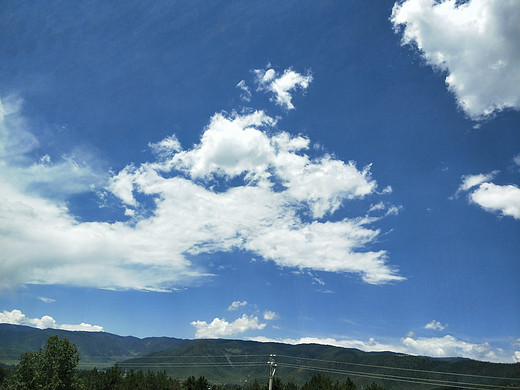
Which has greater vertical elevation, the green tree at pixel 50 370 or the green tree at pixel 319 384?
the green tree at pixel 50 370

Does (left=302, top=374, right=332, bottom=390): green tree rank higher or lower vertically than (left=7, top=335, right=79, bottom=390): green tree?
lower

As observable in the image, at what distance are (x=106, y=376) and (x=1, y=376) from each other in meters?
70.6

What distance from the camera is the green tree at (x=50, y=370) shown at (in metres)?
59.6

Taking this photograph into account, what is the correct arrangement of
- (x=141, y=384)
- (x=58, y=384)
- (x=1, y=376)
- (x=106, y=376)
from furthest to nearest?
(x=1, y=376) < (x=141, y=384) < (x=106, y=376) < (x=58, y=384)

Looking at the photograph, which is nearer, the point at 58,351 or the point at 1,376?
the point at 58,351

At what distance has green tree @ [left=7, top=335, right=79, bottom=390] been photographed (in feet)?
196

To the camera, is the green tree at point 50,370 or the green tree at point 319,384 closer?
the green tree at point 50,370

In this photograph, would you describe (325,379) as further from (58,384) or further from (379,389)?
(58,384)

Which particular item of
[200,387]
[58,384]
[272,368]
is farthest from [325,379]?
[58,384]

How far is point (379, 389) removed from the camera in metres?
87.9

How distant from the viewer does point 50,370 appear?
60.7 metres

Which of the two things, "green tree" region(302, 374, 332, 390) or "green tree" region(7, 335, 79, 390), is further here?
"green tree" region(302, 374, 332, 390)

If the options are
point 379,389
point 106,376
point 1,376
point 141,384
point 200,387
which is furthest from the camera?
point 1,376

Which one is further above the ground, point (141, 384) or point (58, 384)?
point (58, 384)
